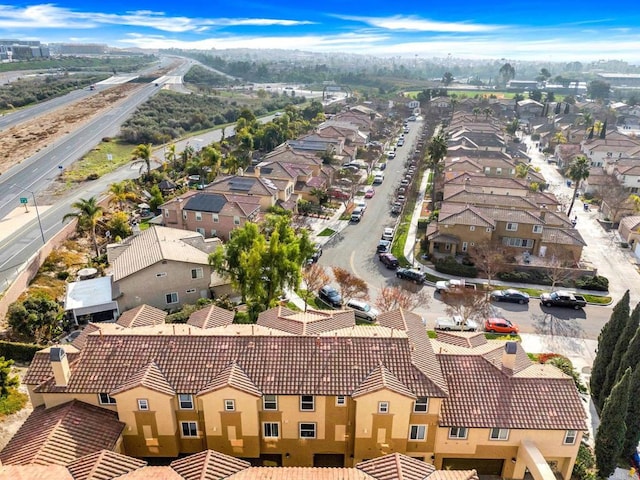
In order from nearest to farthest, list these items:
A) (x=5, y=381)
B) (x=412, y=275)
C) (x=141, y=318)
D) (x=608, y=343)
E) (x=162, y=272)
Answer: (x=5, y=381) → (x=141, y=318) → (x=608, y=343) → (x=162, y=272) → (x=412, y=275)

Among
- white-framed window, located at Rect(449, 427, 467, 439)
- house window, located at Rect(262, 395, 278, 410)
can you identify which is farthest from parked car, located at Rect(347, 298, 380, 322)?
house window, located at Rect(262, 395, 278, 410)

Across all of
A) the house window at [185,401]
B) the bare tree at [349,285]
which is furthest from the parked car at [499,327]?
the house window at [185,401]

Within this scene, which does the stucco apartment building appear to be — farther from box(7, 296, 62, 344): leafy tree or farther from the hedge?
box(7, 296, 62, 344): leafy tree

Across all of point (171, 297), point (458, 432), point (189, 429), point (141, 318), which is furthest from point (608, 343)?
point (171, 297)

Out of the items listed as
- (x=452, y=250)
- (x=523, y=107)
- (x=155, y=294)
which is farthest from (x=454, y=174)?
(x=523, y=107)

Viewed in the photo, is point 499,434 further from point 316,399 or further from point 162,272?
point 162,272

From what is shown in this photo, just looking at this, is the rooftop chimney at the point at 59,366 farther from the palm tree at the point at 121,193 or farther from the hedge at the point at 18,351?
the palm tree at the point at 121,193
